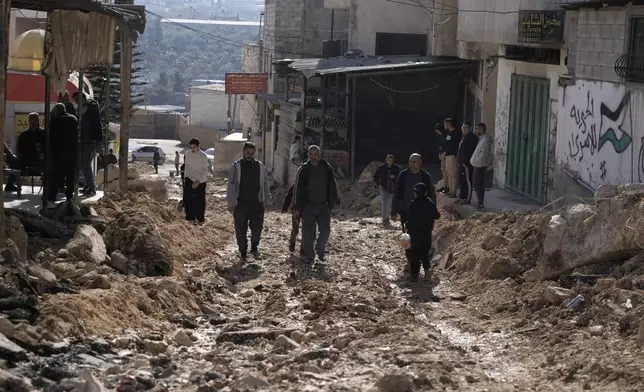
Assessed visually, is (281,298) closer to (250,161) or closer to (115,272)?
(115,272)

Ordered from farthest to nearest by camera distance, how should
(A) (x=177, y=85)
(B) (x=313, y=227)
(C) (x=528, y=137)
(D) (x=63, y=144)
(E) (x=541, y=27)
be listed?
1. (A) (x=177, y=85)
2. (C) (x=528, y=137)
3. (E) (x=541, y=27)
4. (B) (x=313, y=227)
5. (D) (x=63, y=144)

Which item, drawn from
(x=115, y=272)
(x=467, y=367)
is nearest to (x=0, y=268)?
(x=115, y=272)

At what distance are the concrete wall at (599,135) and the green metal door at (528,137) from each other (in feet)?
5.18

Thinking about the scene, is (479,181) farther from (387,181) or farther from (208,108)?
(208,108)

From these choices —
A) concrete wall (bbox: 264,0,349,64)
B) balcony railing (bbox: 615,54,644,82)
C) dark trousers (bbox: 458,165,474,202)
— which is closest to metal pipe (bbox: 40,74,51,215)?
balcony railing (bbox: 615,54,644,82)

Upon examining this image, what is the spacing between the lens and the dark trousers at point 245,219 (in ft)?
49.2

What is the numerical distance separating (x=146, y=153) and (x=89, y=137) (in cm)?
4036

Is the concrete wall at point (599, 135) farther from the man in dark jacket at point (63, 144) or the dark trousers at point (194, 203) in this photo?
the man in dark jacket at point (63, 144)

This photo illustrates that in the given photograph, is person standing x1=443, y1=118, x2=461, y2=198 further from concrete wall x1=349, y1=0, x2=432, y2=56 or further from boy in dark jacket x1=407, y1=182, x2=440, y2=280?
concrete wall x1=349, y1=0, x2=432, y2=56

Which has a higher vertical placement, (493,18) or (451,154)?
(493,18)

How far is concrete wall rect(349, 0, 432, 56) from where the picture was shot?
4144 cm

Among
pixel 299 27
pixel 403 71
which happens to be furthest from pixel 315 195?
pixel 299 27

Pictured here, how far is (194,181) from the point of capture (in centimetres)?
1655

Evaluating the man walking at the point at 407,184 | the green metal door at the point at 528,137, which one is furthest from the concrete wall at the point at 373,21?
the man walking at the point at 407,184
